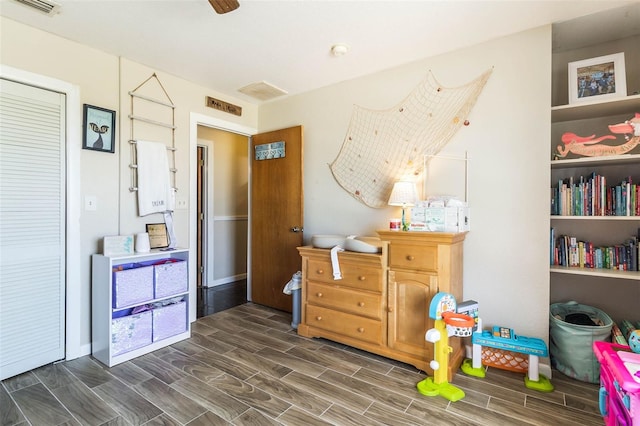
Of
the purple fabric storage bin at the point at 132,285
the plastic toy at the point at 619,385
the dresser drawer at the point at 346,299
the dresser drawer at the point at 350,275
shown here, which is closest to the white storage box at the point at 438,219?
the dresser drawer at the point at 350,275

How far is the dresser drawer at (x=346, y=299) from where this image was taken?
2.44 m

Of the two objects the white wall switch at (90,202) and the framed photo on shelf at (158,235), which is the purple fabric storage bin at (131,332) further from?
the white wall switch at (90,202)

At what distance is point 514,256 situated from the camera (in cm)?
231

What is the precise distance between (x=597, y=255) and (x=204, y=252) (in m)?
4.32

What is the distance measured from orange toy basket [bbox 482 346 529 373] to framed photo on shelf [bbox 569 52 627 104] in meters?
1.83

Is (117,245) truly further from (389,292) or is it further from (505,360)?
(505,360)

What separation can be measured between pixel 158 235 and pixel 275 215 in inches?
47.6

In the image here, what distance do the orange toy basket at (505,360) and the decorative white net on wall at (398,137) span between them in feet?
4.82

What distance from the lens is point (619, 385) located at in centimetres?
131

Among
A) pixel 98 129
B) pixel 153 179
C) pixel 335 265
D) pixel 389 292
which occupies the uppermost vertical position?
pixel 98 129

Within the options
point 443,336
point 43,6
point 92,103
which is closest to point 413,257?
point 443,336

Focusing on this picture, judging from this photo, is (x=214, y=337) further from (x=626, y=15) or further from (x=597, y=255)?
(x=626, y=15)

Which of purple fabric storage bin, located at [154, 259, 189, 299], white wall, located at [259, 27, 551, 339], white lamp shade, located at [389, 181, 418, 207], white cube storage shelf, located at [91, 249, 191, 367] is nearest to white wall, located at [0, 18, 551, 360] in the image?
white wall, located at [259, 27, 551, 339]

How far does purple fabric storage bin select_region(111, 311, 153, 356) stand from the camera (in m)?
2.32
